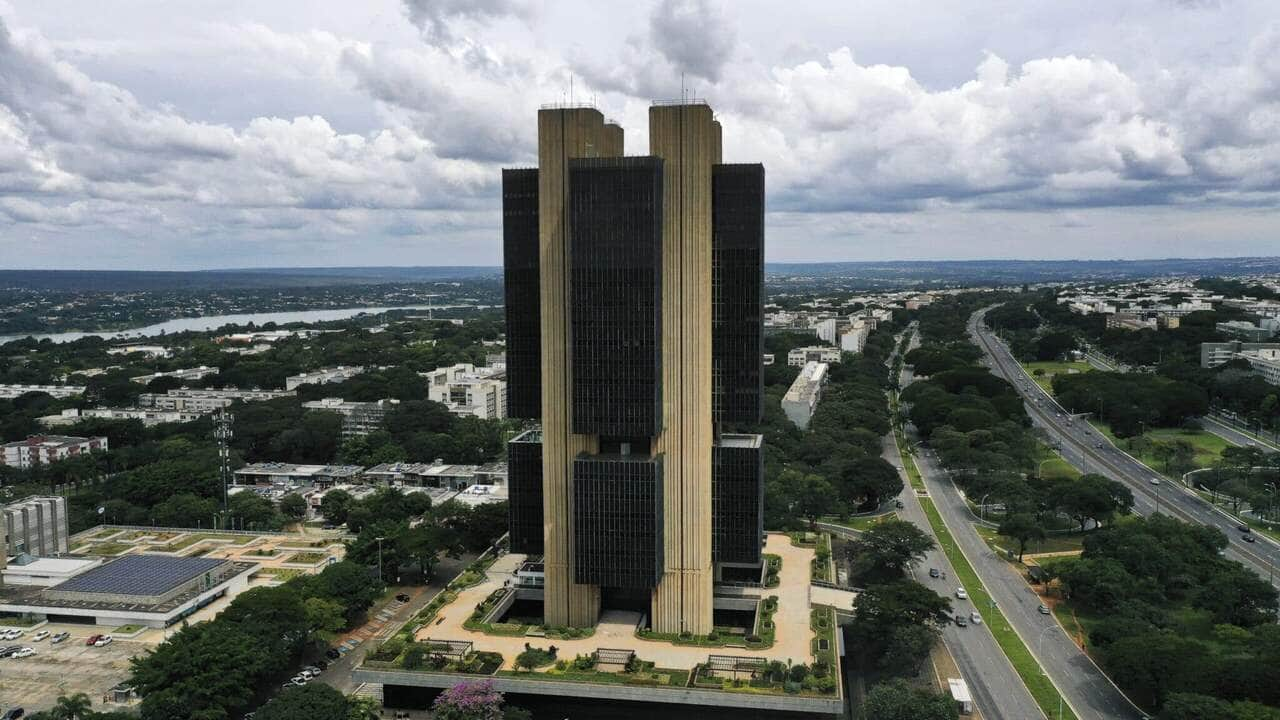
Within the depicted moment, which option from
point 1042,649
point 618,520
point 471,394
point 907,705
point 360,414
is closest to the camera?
point 907,705

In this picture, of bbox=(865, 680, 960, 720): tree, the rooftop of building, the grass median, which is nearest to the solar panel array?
bbox=(865, 680, 960, 720): tree

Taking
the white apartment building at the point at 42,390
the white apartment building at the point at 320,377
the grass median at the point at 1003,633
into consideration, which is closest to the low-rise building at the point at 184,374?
the white apartment building at the point at 42,390

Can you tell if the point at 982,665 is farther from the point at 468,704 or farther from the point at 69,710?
the point at 69,710

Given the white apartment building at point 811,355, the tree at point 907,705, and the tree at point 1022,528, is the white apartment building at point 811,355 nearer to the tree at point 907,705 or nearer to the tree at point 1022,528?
the tree at point 1022,528

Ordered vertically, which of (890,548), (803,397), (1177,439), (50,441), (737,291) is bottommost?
(890,548)

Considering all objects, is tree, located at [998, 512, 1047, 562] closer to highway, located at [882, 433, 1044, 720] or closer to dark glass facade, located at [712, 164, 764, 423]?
highway, located at [882, 433, 1044, 720]

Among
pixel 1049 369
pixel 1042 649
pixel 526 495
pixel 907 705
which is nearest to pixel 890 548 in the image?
pixel 1042 649
